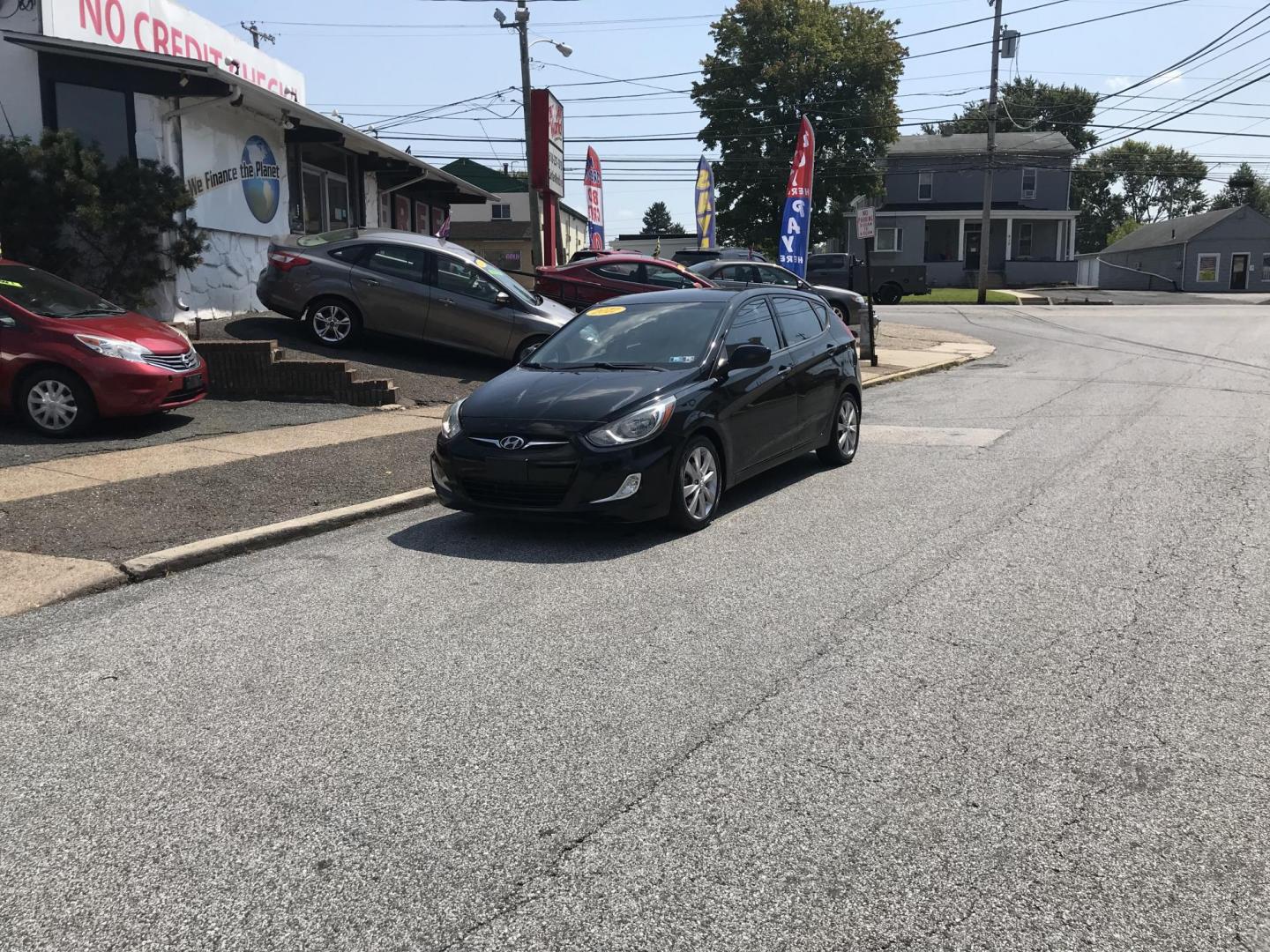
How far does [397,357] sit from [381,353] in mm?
305

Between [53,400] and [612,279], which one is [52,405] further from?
[612,279]

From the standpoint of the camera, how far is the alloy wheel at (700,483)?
23.4ft

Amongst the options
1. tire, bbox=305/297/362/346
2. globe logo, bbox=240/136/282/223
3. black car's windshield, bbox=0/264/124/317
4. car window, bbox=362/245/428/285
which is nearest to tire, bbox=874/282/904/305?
globe logo, bbox=240/136/282/223

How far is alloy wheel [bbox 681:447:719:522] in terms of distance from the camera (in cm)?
712

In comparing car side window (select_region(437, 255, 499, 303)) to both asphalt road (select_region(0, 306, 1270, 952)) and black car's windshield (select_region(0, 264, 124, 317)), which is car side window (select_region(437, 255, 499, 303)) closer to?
black car's windshield (select_region(0, 264, 124, 317))

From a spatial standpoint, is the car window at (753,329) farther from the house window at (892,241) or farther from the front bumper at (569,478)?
the house window at (892,241)

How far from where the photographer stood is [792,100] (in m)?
53.0

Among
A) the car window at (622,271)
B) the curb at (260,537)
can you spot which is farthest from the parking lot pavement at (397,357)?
the curb at (260,537)

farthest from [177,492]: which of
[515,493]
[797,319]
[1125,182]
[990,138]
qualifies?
[1125,182]

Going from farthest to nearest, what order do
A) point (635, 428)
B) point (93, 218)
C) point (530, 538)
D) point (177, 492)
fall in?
point (93, 218), point (177, 492), point (530, 538), point (635, 428)

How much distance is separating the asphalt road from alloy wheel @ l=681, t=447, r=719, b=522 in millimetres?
192

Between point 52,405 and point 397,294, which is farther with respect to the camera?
point 397,294

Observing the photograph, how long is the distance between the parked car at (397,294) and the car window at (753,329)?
240 inches

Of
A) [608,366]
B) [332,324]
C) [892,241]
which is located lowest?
[608,366]
